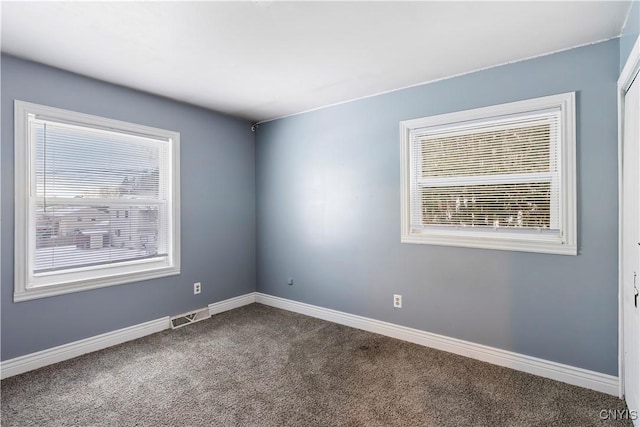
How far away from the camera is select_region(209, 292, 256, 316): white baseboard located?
387 centimetres

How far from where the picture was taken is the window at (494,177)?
7.84 ft

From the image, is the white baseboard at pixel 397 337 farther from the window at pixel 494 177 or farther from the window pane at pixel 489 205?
the window pane at pixel 489 205

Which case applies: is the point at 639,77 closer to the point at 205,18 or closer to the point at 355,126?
the point at 355,126

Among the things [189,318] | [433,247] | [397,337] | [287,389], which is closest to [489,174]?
[433,247]

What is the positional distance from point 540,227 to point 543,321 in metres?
0.70

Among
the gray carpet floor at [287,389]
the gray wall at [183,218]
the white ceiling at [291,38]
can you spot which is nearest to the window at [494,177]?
the white ceiling at [291,38]

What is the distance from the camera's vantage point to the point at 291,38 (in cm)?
220

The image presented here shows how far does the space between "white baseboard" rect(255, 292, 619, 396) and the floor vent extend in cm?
106

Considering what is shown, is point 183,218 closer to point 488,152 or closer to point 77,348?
point 77,348

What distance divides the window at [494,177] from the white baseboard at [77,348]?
8.66ft

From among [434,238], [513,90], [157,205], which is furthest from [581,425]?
[157,205]

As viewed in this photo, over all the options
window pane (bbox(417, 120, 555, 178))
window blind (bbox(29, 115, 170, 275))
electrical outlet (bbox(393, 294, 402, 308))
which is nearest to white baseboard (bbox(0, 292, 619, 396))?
electrical outlet (bbox(393, 294, 402, 308))

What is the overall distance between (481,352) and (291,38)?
2799 millimetres

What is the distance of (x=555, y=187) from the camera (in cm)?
243
